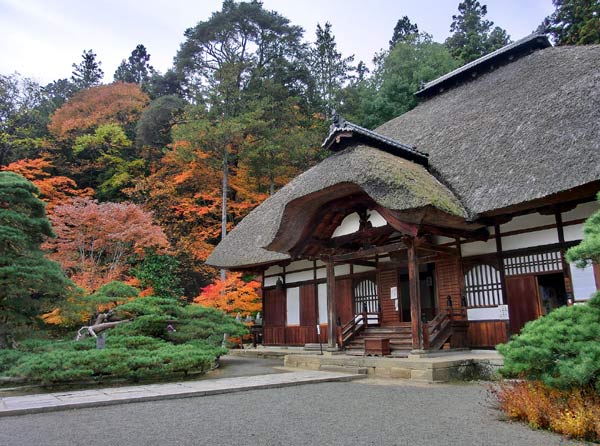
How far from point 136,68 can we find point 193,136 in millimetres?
26017

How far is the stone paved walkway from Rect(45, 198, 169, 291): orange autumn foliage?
8.71 metres

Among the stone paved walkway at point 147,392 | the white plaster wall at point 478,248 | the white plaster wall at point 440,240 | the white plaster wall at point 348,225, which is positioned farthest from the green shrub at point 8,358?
the white plaster wall at point 478,248

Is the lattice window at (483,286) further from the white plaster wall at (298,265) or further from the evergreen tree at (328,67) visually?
the evergreen tree at (328,67)

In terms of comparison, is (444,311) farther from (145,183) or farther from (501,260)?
(145,183)

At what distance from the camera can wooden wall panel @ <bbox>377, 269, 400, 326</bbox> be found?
474 inches

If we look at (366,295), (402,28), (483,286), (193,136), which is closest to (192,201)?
(193,136)

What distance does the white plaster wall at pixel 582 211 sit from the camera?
8.59 m

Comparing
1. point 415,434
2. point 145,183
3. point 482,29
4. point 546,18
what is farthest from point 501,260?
point 482,29

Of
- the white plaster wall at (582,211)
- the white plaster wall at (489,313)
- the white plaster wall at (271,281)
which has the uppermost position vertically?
the white plaster wall at (582,211)

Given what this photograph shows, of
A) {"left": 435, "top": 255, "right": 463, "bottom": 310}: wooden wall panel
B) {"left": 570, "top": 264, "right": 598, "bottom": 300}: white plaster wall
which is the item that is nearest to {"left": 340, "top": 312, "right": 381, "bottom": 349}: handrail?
{"left": 435, "top": 255, "right": 463, "bottom": 310}: wooden wall panel

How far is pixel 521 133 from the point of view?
10.1 metres

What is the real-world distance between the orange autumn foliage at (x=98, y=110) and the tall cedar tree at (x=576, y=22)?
2362cm

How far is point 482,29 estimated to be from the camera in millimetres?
33625

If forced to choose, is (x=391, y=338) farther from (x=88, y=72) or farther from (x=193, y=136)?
(x=88, y=72)
